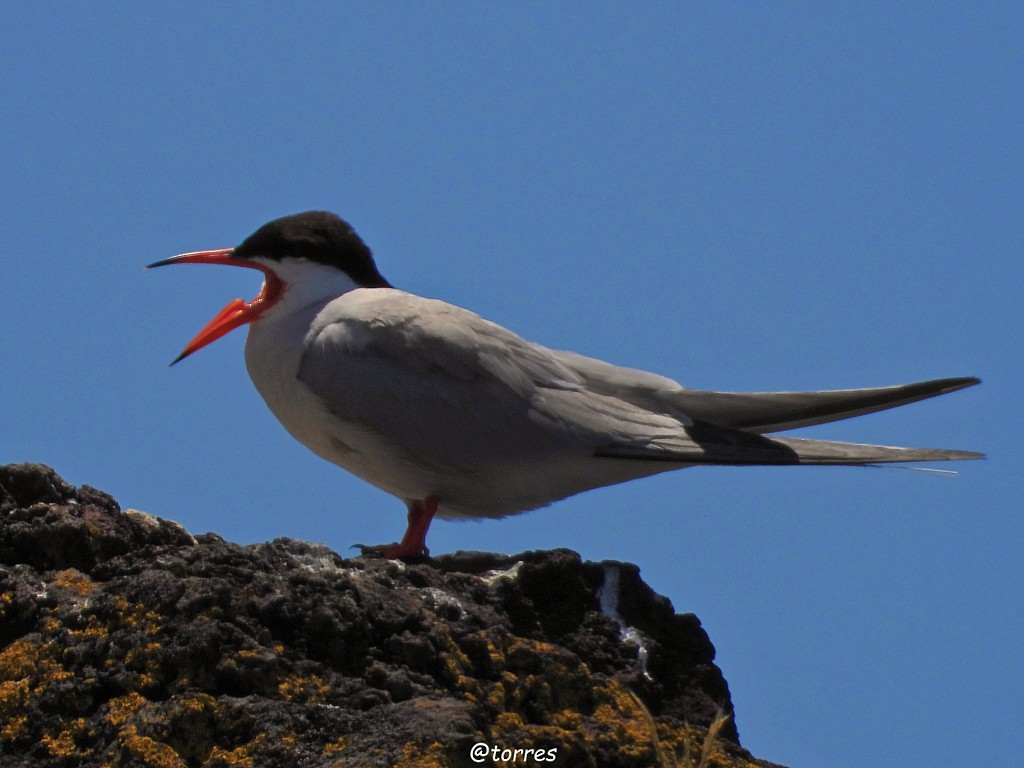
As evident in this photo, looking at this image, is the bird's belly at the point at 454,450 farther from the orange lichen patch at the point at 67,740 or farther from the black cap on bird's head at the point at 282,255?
the orange lichen patch at the point at 67,740

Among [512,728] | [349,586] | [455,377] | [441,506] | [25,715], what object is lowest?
[25,715]

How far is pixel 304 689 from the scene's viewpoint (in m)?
2.94

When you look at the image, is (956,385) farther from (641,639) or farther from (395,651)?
(395,651)

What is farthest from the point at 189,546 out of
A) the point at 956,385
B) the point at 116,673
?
the point at 956,385

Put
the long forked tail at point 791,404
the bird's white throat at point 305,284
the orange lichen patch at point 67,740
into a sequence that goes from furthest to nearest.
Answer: the bird's white throat at point 305,284, the long forked tail at point 791,404, the orange lichen patch at point 67,740

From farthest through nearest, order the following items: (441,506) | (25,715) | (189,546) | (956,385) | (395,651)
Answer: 1. (441,506)
2. (956,385)
3. (189,546)
4. (395,651)
5. (25,715)

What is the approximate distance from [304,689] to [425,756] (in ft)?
1.20

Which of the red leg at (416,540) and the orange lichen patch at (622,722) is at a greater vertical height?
the red leg at (416,540)

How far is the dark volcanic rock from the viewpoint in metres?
2.82

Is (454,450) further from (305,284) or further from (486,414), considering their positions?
(305,284)

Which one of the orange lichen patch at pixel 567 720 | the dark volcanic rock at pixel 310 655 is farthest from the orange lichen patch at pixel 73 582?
the orange lichen patch at pixel 567 720

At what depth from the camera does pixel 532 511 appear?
16.3ft

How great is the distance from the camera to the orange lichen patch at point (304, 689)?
293 centimetres

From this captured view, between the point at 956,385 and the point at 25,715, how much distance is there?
9.93 ft
